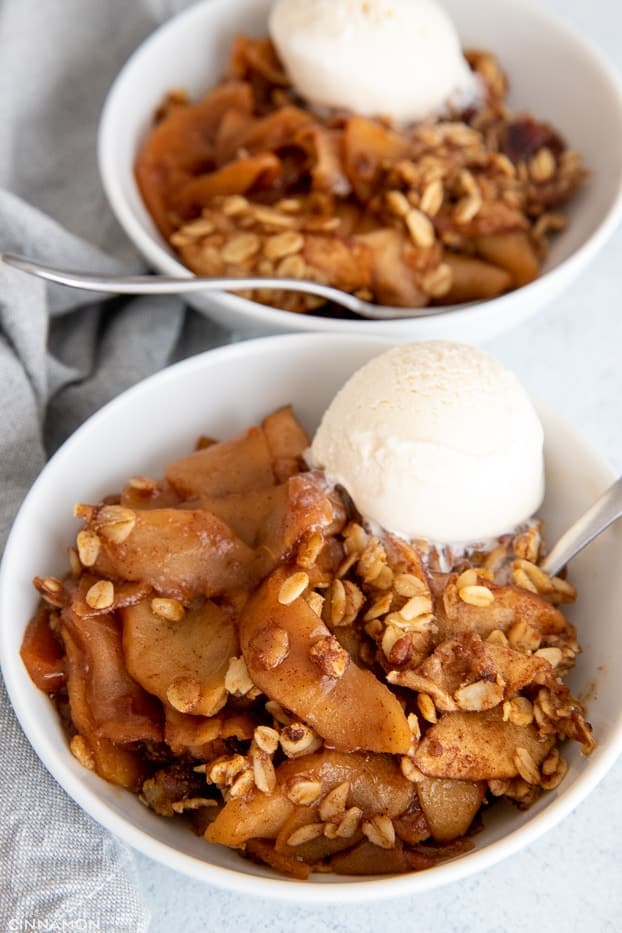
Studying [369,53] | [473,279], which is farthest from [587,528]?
[369,53]

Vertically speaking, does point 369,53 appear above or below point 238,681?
above

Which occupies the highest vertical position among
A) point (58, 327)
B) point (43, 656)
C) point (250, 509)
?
point (250, 509)

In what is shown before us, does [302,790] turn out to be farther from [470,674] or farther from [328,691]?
[470,674]

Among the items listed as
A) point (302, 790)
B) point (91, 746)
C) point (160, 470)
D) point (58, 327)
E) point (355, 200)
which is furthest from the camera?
point (58, 327)

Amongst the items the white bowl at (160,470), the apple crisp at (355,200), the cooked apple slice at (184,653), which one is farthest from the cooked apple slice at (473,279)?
the cooked apple slice at (184,653)

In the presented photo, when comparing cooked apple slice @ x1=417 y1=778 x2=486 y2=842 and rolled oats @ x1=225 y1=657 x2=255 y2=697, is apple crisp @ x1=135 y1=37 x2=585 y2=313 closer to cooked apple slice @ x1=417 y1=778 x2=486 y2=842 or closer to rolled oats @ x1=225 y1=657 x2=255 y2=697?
rolled oats @ x1=225 y1=657 x2=255 y2=697

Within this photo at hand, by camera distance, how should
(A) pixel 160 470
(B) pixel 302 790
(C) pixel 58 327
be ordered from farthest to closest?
(C) pixel 58 327
(A) pixel 160 470
(B) pixel 302 790

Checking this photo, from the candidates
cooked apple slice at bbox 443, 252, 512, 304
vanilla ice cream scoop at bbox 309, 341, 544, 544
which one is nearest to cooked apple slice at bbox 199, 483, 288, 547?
vanilla ice cream scoop at bbox 309, 341, 544, 544

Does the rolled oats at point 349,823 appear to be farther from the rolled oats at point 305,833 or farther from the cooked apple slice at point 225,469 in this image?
the cooked apple slice at point 225,469
